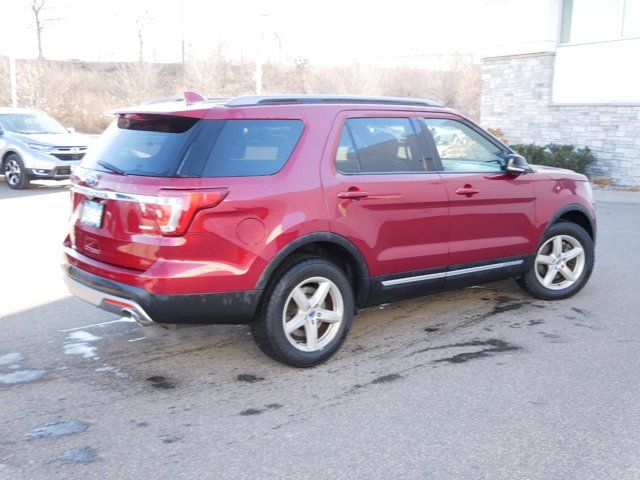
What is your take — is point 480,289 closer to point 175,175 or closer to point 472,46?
point 175,175

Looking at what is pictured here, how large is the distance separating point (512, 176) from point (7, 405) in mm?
4243

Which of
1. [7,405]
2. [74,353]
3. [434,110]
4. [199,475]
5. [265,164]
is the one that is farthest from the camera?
[434,110]

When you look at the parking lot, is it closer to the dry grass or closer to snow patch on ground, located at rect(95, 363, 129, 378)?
snow patch on ground, located at rect(95, 363, 129, 378)

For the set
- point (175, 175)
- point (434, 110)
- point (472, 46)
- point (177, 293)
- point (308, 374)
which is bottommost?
point (308, 374)

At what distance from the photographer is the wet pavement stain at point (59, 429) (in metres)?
3.84

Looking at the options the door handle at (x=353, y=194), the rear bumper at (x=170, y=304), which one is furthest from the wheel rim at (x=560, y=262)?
the rear bumper at (x=170, y=304)

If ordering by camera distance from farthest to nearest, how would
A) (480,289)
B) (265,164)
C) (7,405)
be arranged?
1. (480,289)
2. (265,164)
3. (7,405)

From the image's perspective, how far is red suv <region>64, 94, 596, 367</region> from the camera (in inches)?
170

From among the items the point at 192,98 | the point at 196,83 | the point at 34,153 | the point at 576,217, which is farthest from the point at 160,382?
the point at 196,83

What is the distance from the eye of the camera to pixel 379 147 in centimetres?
526

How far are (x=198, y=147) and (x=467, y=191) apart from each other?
2.34m

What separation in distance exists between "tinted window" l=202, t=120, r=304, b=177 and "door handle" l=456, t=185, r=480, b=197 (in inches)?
59.8

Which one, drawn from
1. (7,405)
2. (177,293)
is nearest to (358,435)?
(177,293)

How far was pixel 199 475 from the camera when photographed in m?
3.44
